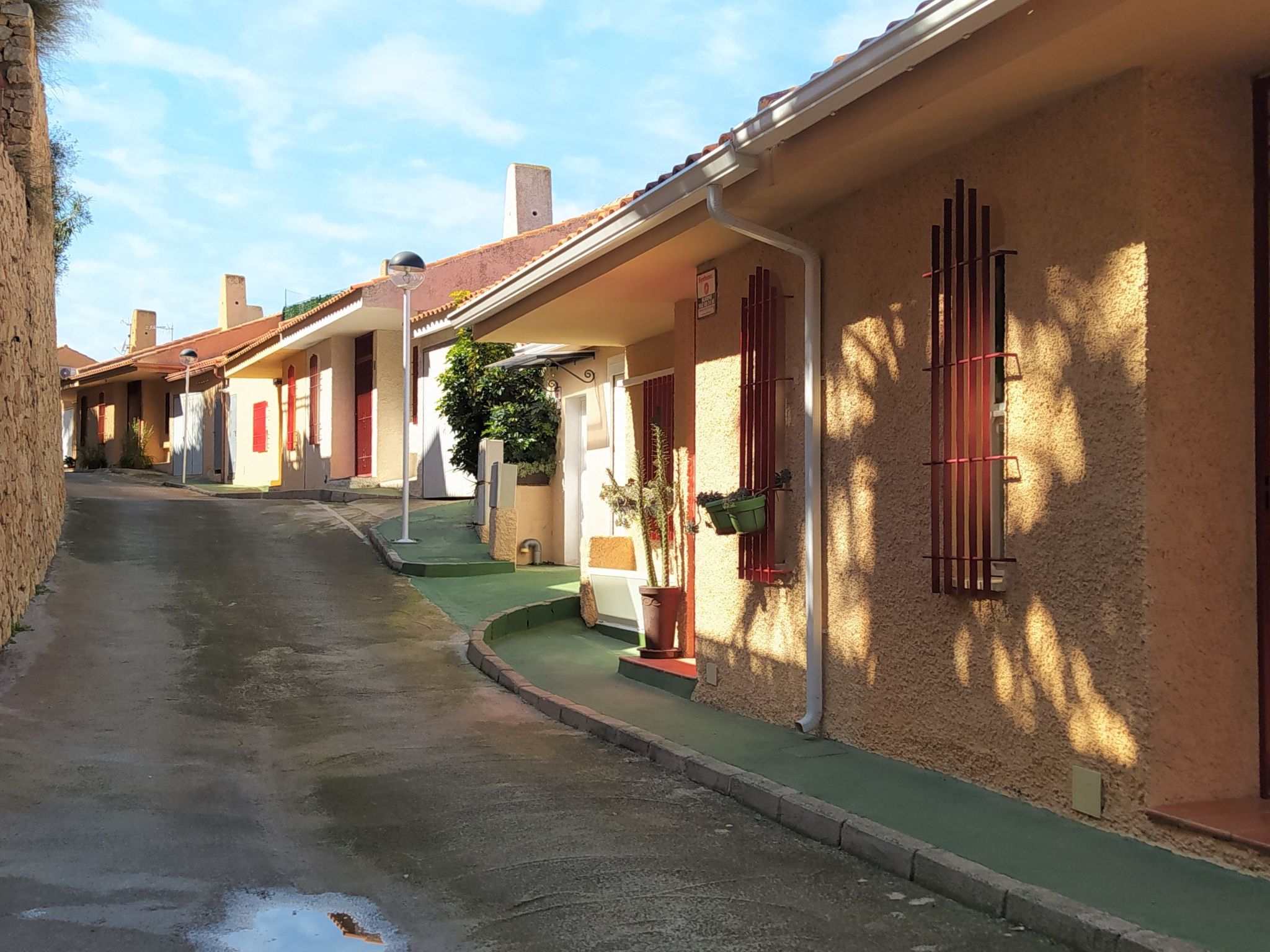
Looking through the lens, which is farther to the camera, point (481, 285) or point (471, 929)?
point (481, 285)

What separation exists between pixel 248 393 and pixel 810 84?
27589 millimetres

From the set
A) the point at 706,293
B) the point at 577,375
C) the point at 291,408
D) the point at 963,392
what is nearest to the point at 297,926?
the point at 963,392

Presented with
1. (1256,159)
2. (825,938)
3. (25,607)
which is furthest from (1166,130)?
(25,607)

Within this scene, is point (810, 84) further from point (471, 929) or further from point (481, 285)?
point (481, 285)

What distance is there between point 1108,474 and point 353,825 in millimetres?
3669

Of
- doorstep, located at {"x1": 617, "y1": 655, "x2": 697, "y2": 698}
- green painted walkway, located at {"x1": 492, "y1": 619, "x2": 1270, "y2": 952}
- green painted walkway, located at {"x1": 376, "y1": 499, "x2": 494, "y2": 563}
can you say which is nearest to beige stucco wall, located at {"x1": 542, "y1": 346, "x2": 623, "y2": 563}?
green painted walkway, located at {"x1": 376, "y1": 499, "x2": 494, "y2": 563}

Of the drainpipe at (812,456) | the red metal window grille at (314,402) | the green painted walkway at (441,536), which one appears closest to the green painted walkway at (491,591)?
the green painted walkway at (441,536)

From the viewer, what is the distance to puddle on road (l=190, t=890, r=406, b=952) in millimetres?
3979

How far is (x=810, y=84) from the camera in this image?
5.74 metres

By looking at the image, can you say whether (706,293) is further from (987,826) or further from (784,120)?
(987,826)

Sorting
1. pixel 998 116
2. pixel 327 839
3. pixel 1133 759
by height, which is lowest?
pixel 327 839

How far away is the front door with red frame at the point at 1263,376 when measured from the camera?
4.94 m

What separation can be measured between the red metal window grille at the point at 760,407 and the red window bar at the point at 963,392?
1674mm

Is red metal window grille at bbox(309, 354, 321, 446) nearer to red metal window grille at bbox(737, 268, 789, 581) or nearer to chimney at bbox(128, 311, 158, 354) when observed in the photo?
red metal window grille at bbox(737, 268, 789, 581)
